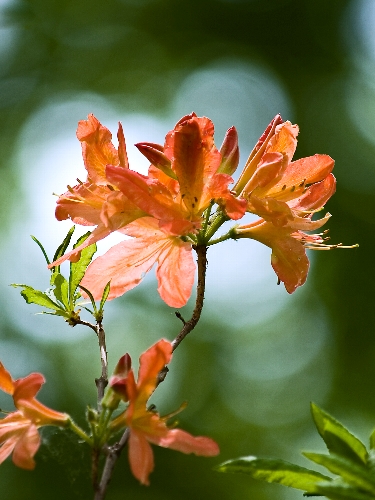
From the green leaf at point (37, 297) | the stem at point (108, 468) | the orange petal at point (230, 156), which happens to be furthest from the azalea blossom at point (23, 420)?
the orange petal at point (230, 156)

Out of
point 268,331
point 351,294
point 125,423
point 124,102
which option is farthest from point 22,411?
point 124,102

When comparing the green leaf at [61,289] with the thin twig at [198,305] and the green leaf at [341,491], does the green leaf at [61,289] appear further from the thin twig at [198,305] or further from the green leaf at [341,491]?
the green leaf at [341,491]

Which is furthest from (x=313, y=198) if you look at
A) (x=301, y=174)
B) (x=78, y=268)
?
(x=78, y=268)

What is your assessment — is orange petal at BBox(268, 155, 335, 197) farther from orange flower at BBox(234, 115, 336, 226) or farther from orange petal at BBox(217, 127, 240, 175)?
orange petal at BBox(217, 127, 240, 175)

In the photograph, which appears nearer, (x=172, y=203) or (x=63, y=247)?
(x=172, y=203)

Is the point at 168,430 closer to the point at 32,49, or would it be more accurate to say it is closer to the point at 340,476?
the point at 340,476

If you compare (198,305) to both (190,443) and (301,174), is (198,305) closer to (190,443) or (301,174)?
(190,443)
